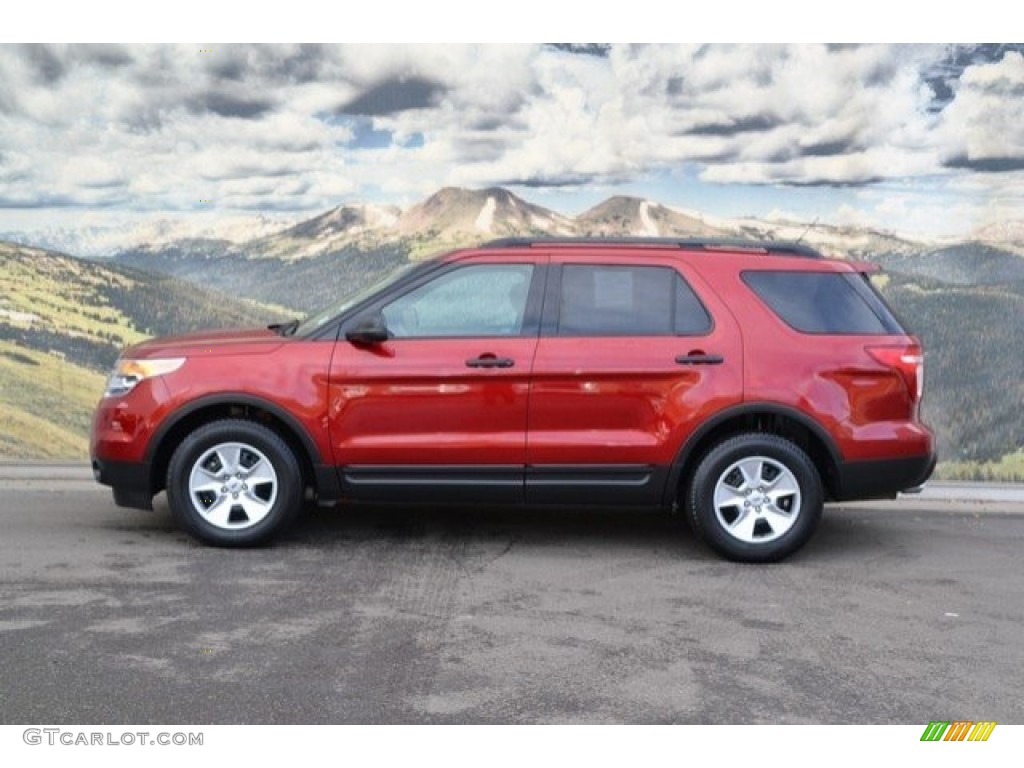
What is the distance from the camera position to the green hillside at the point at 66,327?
10.1 metres

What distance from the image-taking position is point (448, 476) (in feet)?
23.0

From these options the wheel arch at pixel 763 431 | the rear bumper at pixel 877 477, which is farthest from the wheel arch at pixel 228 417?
the rear bumper at pixel 877 477

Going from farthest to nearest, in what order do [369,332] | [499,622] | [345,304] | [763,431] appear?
1. [345,304]
2. [763,431]
3. [369,332]
4. [499,622]

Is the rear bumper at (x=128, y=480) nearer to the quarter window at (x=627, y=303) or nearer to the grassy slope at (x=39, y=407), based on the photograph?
the quarter window at (x=627, y=303)

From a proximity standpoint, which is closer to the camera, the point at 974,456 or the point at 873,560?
the point at 873,560

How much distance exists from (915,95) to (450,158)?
11.6 ft

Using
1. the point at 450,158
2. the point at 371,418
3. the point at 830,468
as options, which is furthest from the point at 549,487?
the point at 450,158

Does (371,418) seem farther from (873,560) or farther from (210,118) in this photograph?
(210,118)

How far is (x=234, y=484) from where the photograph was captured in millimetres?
7062

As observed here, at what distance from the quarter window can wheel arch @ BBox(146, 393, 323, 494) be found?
1.50m

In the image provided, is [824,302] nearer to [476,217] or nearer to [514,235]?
[514,235]

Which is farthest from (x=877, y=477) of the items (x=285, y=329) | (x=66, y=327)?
(x=66, y=327)

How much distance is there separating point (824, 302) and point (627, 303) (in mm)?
1051
